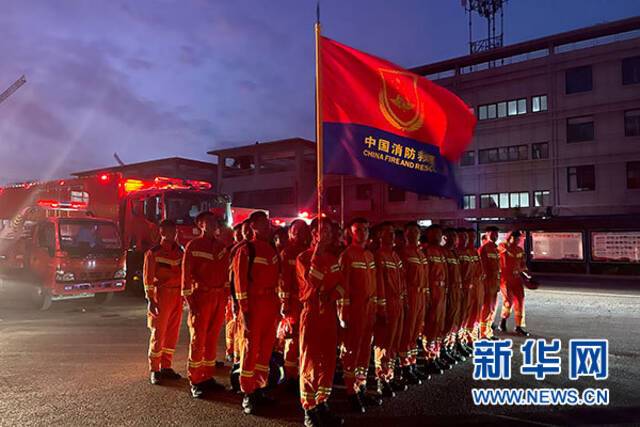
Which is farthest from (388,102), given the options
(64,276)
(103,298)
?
(103,298)

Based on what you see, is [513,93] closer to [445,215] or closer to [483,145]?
[483,145]

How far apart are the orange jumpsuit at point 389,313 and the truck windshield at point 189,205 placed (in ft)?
27.3

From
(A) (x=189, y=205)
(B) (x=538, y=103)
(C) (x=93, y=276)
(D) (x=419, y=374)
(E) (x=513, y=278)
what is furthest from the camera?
(B) (x=538, y=103)

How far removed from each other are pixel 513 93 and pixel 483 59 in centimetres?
362

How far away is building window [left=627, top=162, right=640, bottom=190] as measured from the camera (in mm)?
25766

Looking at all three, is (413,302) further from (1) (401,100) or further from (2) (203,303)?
(1) (401,100)

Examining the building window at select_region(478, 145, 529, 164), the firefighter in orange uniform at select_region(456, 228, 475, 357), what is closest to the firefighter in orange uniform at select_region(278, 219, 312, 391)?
the firefighter in orange uniform at select_region(456, 228, 475, 357)

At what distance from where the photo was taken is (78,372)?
6719mm

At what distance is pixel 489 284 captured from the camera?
8.48 metres

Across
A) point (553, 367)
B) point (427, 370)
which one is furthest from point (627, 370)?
point (427, 370)

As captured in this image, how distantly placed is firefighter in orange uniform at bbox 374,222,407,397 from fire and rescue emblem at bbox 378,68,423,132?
81.0 inches

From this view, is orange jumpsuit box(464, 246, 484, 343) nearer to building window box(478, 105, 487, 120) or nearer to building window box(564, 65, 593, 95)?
building window box(564, 65, 593, 95)

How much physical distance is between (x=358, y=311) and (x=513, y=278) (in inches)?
211

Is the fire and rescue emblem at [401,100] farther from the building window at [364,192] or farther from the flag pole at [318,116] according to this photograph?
the building window at [364,192]
